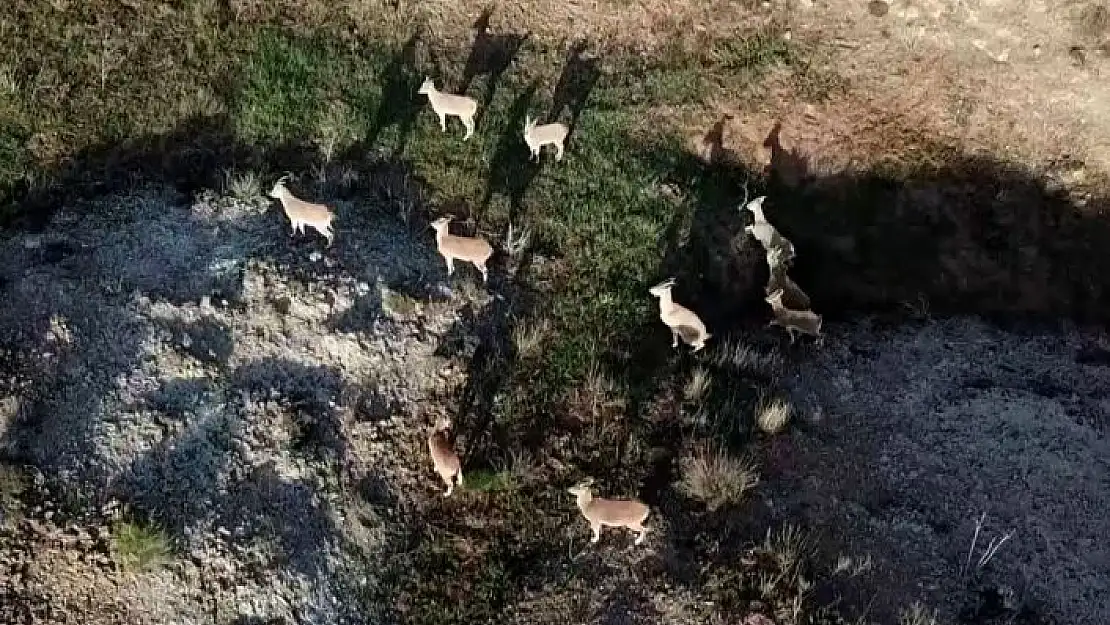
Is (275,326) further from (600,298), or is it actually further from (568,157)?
(568,157)

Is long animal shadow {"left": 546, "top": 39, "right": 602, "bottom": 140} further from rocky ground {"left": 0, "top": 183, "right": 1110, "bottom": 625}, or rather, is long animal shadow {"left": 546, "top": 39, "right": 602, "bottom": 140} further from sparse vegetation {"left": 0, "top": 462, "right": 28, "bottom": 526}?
sparse vegetation {"left": 0, "top": 462, "right": 28, "bottom": 526}

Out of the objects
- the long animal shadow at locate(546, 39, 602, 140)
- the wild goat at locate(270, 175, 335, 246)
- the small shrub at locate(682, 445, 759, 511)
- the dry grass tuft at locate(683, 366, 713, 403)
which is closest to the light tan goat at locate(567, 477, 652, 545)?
the small shrub at locate(682, 445, 759, 511)

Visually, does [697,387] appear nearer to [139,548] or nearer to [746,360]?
[746,360]

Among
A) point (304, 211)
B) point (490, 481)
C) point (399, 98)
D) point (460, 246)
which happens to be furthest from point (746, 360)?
point (399, 98)

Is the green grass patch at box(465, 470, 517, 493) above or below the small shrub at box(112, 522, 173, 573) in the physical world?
above

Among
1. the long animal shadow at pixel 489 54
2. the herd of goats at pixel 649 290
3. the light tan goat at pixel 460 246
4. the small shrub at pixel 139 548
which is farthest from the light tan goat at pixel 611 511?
the long animal shadow at pixel 489 54

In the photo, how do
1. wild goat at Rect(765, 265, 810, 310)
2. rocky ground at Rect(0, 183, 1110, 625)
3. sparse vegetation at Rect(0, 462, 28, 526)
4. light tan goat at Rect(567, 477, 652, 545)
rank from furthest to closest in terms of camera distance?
wild goat at Rect(765, 265, 810, 310)
light tan goat at Rect(567, 477, 652, 545)
rocky ground at Rect(0, 183, 1110, 625)
sparse vegetation at Rect(0, 462, 28, 526)
